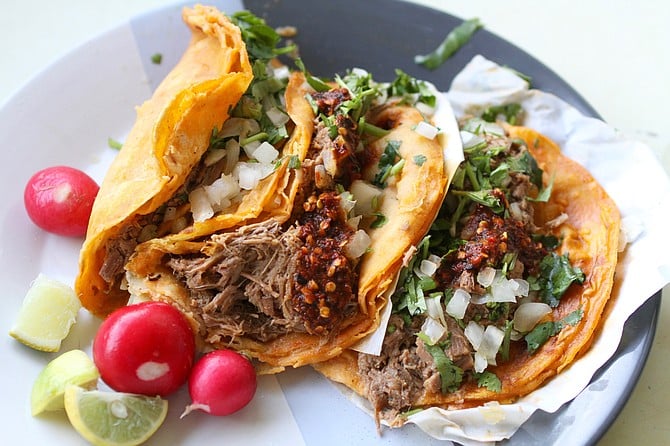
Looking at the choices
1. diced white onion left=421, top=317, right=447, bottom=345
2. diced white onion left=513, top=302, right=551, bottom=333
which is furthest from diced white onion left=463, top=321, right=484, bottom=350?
diced white onion left=513, top=302, right=551, bottom=333

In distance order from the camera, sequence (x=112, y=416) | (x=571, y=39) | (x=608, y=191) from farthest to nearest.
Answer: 1. (x=571, y=39)
2. (x=608, y=191)
3. (x=112, y=416)

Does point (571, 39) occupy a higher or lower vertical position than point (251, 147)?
lower

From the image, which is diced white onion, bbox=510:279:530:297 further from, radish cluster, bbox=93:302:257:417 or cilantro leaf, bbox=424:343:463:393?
radish cluster, bbox=93:302:257:417

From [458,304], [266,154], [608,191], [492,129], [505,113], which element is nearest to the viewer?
[458,304]

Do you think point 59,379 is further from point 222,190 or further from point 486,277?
point 486,277

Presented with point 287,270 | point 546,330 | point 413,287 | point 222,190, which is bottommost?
point 546,330

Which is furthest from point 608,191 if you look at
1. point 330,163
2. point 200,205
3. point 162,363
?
point 162,363

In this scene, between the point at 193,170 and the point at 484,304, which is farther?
the point at 193,170
